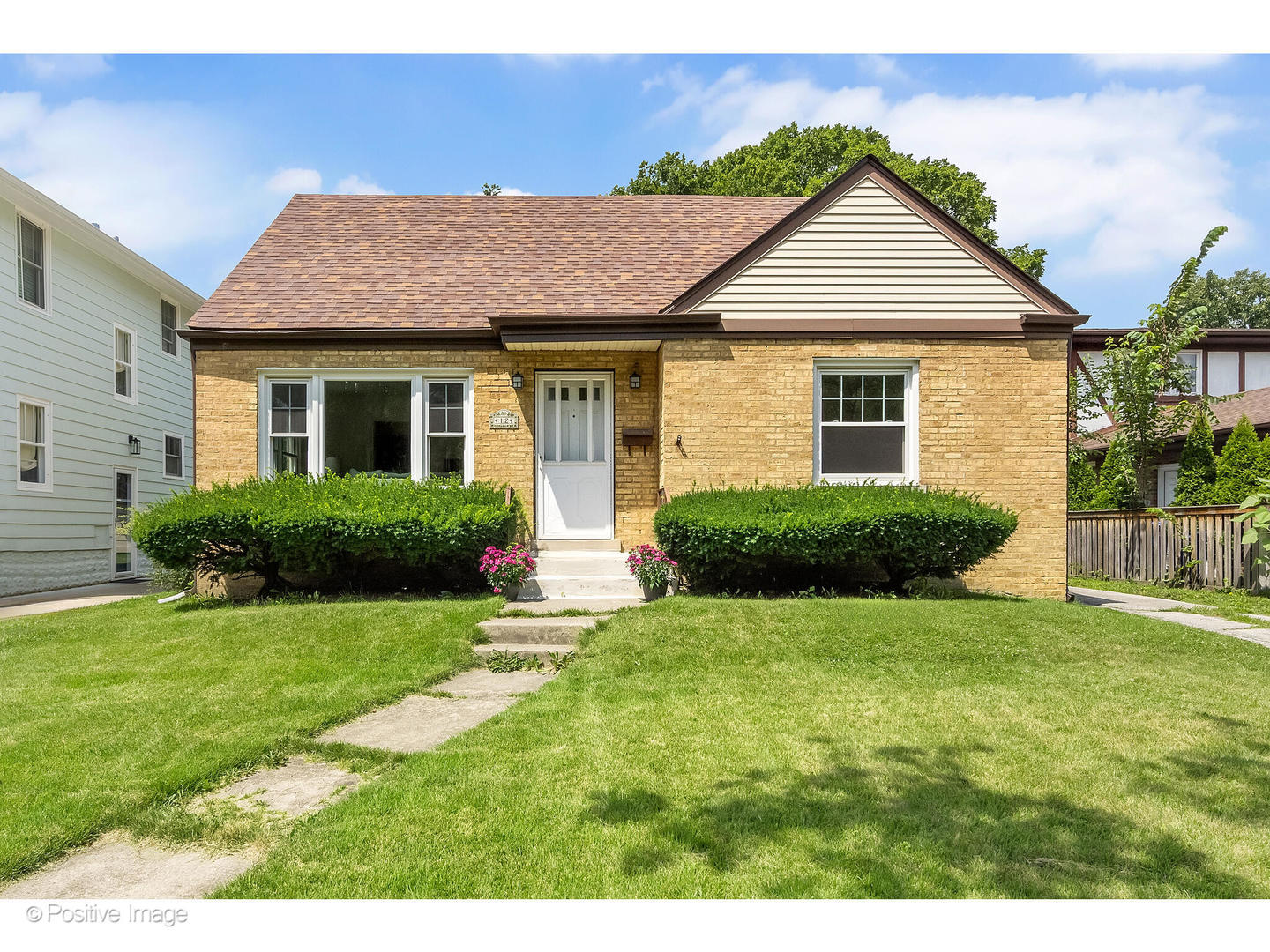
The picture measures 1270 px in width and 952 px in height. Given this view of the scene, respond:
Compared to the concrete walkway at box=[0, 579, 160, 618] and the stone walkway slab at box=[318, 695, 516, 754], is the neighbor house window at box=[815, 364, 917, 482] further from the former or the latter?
the concrete walkway at box=[0, 579, 160, 618]

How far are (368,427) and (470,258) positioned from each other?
341 centimetres

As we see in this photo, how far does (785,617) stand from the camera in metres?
8.20

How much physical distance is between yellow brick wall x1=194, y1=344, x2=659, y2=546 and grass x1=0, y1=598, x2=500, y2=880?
8.45 ft

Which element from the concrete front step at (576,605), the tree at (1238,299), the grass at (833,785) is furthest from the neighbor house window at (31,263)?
the tree at (1238,299)

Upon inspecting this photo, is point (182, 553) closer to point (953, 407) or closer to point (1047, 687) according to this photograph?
point (1047, 687)

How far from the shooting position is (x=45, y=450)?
49.5 feet

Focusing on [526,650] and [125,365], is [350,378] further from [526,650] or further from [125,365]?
[125,365]

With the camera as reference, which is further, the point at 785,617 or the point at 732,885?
the point at 785,617

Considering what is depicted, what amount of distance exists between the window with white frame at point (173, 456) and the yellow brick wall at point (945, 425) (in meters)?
14.4

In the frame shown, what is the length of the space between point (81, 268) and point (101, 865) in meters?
16.6

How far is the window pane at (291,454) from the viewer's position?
11875mm

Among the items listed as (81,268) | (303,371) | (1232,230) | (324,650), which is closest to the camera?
(324,650)

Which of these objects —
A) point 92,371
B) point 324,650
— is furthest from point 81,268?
point 324,650

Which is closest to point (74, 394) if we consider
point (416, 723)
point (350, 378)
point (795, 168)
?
point (350, 378)
